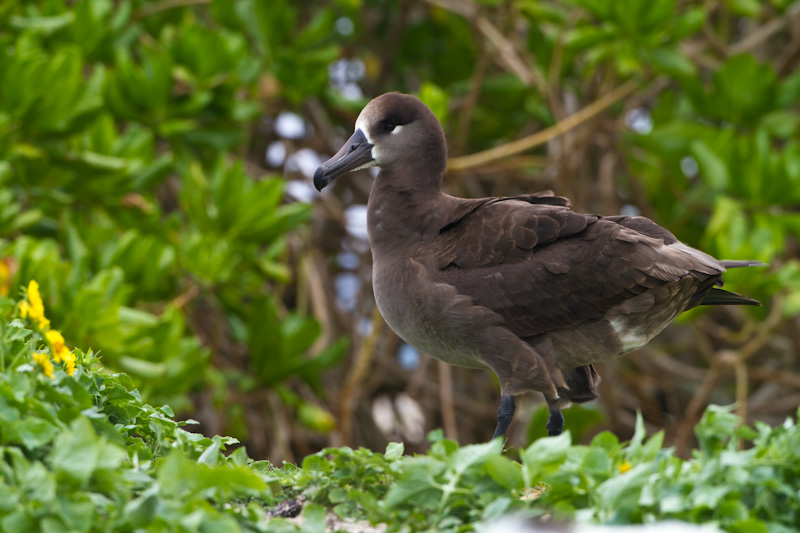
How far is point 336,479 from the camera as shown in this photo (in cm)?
266

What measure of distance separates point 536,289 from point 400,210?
0.74 metres

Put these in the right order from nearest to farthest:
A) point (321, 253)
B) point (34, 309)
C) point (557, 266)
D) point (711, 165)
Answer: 1. point (34, 309)
2. point (557, 266)
3. point (711, 165)
4. point (321, 253)

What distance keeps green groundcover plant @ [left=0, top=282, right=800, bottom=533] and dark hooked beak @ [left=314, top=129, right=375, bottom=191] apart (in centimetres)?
155

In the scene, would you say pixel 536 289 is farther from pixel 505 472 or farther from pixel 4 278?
pixel 4 278

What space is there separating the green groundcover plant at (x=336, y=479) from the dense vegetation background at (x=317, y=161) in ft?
6.33

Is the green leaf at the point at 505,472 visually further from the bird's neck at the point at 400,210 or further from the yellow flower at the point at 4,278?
the yellow flower at the point at 4,278

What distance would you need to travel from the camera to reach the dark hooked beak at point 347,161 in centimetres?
402

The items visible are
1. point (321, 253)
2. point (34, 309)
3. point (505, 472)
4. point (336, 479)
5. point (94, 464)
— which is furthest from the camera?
point (321, 253)

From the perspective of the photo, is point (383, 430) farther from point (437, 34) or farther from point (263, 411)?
point (437, 34)

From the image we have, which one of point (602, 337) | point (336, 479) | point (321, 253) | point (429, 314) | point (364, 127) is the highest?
point (364, 127)

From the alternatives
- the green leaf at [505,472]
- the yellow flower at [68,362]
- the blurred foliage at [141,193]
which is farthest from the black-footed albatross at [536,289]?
the blurred foliage at [141,193]

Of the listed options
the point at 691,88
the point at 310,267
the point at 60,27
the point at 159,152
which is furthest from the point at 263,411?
the point at 691,88

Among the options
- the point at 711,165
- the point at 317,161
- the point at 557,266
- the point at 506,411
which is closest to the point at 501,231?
the point at 557,266

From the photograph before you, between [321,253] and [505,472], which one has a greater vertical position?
[505,472]
